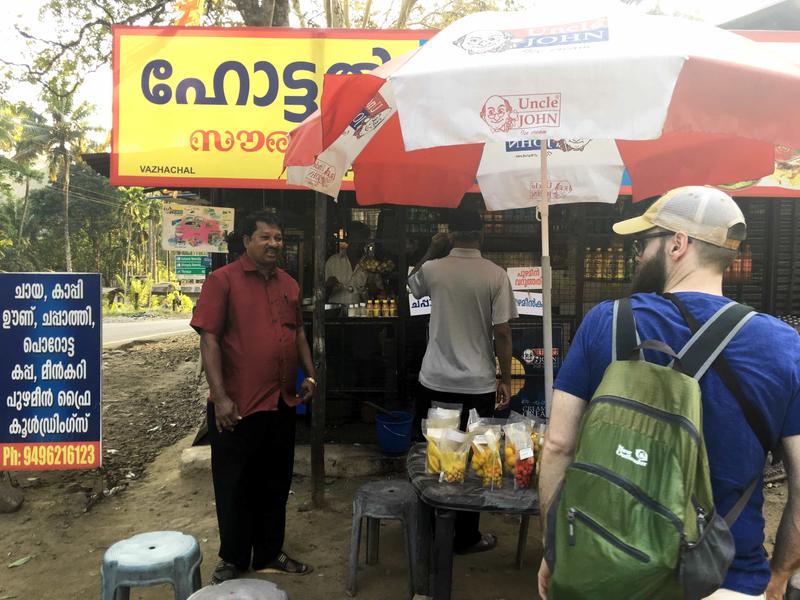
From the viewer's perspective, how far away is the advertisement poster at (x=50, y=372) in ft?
13.5

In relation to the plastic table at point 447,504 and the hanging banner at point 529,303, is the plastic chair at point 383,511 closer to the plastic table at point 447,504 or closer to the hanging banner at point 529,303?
the plastic table at point 447,504

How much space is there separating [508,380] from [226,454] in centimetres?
175

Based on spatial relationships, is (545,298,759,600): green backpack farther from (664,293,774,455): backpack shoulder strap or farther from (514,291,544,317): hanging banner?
(514,291,544,317): hanging banner

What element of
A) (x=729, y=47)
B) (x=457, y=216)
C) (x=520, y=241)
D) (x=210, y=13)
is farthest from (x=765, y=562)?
(x=210, y=13)

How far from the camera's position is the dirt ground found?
10.7 ft

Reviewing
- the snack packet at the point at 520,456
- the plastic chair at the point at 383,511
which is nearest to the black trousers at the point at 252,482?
the plastic chair at the point at 383,511

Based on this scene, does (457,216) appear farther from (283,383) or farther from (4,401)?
(4,401)

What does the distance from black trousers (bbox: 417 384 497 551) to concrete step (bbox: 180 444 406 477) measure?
1437 millimetres

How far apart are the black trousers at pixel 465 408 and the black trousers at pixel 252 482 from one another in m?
0.83

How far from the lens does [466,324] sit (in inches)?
133

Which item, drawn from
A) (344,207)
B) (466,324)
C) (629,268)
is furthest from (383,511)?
(629,268)

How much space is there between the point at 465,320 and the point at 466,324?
1.0 inches

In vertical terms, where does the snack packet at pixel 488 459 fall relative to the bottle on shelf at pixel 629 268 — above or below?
below

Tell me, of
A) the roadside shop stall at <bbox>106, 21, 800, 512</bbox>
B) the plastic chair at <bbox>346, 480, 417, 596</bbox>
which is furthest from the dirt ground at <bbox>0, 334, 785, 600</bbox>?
the roadside shop stall at <bbox>106, 21, 800, 512</bbox>
